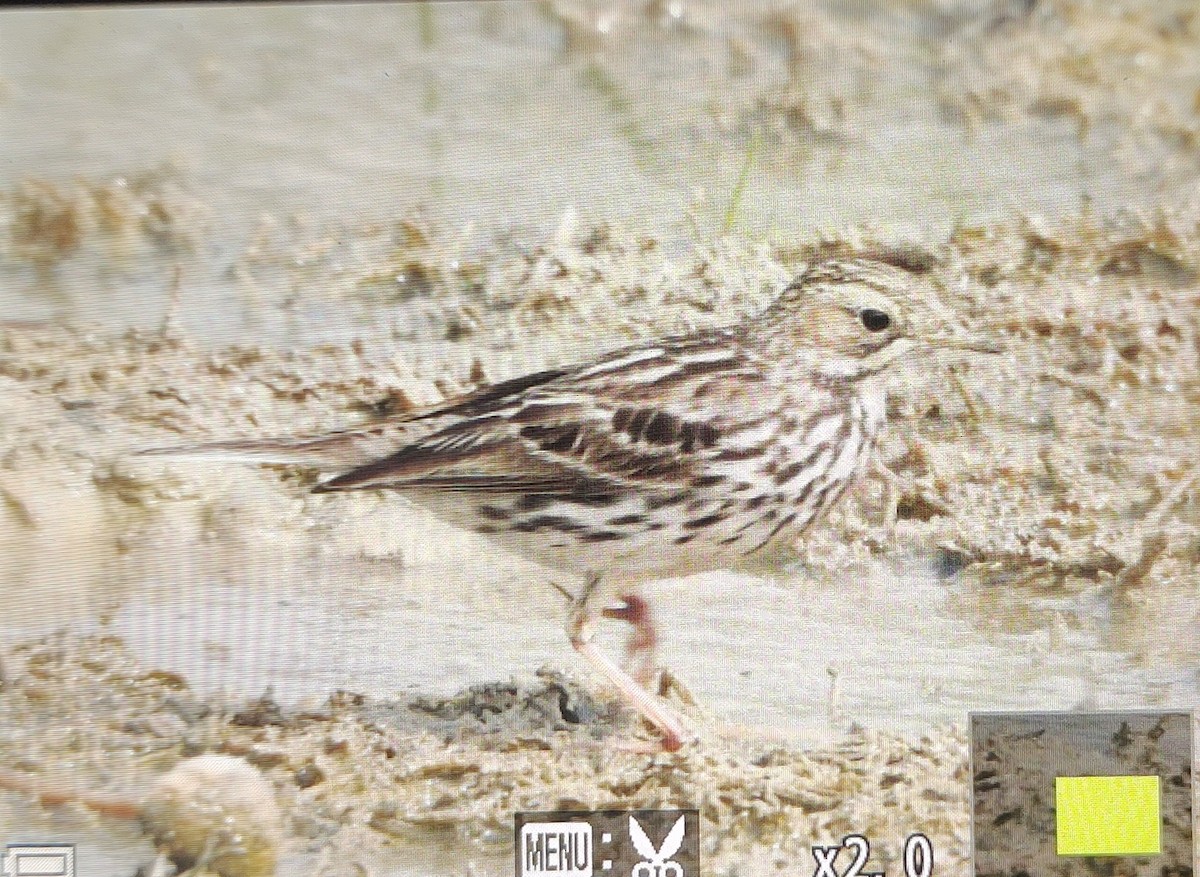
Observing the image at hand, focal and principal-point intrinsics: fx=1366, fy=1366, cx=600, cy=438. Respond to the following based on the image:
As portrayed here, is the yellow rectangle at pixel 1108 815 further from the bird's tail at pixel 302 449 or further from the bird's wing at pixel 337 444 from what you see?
the bird's tail at pixel 302 449

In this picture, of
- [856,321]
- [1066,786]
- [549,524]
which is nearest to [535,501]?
[549,524]

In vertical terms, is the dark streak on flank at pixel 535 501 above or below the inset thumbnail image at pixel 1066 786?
above

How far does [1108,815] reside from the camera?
2.31 meters

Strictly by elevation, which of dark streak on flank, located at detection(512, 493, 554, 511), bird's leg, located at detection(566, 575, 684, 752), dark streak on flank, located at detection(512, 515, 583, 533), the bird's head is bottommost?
bird's leg, located at detection(566, 575, 684, 752)

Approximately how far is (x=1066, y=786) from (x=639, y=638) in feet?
2.51

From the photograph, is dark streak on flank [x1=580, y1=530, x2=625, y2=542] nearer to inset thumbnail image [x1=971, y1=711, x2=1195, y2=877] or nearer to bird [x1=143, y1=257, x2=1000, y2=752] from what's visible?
bird [x1=143, y1=257, x2=1000, y2=752]

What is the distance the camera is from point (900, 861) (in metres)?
2.30

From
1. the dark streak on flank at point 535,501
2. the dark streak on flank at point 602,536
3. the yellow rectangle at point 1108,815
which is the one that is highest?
the dark streak on flank at point 535,501

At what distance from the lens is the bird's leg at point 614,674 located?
7.54 feet

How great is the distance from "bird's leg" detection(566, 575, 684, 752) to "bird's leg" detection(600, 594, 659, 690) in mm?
17

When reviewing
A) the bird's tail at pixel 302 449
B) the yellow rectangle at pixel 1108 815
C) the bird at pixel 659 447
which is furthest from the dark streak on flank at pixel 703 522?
the yellow rectangle at pixel 1108 815

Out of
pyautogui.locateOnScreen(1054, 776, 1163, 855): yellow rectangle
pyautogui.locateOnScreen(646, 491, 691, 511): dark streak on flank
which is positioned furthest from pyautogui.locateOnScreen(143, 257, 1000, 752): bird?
pyautogui.locateOnScreen(1054, 776, 1163, 855): yellow rectangle

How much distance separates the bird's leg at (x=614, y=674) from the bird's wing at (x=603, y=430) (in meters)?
0.19

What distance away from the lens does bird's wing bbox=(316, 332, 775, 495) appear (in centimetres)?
226
